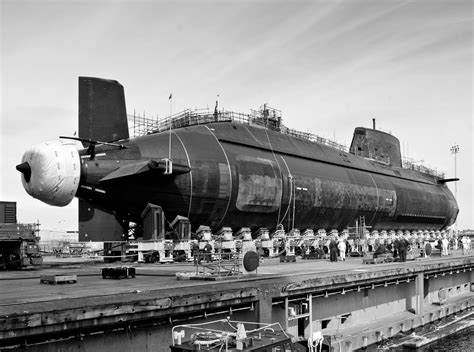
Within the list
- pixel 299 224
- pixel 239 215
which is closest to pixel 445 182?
pixel 299 224

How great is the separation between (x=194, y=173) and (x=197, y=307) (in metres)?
18.5

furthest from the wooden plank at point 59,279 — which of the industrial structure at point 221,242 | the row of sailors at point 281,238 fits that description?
the row of sailors at point 281,238

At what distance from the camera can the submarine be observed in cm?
2873

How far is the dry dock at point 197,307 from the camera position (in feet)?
37.8

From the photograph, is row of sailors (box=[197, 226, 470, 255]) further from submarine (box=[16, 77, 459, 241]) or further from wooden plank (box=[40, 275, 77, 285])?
wooden plank (box=[40, 275, 77, 285])

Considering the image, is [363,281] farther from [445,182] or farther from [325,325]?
[445,182]

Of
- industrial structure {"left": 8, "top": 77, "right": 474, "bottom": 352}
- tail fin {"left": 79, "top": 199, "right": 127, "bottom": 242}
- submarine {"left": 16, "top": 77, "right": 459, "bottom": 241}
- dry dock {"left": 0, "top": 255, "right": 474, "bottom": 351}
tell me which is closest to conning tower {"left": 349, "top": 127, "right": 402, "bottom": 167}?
A: industrial structure {"left": 8, "top": 77, "right": 474, "bottom": 352}

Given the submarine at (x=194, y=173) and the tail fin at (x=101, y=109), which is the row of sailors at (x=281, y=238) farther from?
the tail fin at (x=101, y=109)

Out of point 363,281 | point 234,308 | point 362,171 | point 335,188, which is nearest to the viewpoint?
point 234,308

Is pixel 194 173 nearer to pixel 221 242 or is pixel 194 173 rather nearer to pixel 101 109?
pixel 221 242

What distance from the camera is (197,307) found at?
14359mm

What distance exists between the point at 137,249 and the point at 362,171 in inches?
1222

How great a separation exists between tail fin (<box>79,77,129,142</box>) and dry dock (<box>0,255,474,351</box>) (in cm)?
1212

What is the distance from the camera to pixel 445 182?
77938 millimetres
